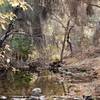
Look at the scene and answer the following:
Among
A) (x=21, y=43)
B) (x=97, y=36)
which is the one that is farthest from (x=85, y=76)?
(x=97, y=36)

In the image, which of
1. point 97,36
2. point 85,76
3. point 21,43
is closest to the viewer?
point 85,76

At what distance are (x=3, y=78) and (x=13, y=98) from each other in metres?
4.43

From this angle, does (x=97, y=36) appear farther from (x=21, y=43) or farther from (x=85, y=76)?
(x=85, y=76)

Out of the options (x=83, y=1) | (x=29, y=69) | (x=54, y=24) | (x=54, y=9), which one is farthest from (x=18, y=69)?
(x=54, y=24)

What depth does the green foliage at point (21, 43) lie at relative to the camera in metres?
16.3

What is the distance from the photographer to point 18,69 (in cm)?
1507

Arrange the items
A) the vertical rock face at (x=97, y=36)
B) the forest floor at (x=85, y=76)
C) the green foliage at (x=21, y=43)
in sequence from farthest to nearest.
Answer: the vertical rock face at (x=97, y=36), the green foliage at (x=21, y=43), the forest floor at (x=85, y=76)

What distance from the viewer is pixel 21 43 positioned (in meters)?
16.6

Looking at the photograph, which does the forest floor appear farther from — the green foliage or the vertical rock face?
the green foliage

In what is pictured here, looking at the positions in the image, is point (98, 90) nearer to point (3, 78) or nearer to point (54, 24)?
point (3, 78)

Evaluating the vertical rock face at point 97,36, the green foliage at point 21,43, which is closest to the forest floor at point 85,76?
the vertical rock face at point 97,36

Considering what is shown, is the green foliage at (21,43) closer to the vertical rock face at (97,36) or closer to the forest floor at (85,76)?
the forest floor at (85,76)

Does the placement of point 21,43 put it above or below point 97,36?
below

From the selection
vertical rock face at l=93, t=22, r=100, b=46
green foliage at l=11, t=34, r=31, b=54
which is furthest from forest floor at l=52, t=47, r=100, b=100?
green foliage at l=11, t=34, r=31, b=54
